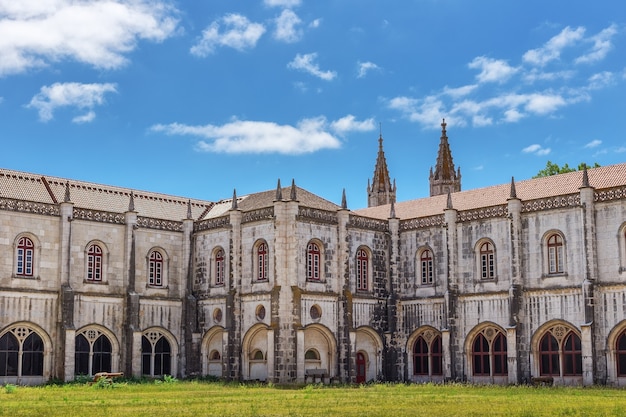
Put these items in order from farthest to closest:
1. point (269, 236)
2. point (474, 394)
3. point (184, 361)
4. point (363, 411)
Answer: point (184, 361), point (269, 236), point (474, 394), point (363, 411)

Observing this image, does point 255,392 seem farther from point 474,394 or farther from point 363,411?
point 363,411

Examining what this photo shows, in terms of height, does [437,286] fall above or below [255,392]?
above

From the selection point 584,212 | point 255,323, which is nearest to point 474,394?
point 584,212

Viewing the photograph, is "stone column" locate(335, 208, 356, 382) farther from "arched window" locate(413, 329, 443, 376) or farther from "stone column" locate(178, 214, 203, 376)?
"stone column" locate(178, 214, 203, 376)

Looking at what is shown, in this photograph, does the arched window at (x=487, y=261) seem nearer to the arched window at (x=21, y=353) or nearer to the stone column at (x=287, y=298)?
the stone column at (x=287, y=298)

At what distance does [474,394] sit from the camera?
3378 cm

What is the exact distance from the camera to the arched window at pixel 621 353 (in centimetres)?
3919

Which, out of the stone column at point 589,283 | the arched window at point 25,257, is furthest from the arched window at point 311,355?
the arched window at point 25,257

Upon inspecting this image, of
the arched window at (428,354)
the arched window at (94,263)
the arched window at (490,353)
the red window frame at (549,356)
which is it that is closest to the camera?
the red window frame at (549,356)

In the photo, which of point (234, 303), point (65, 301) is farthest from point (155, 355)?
point (65, 301)

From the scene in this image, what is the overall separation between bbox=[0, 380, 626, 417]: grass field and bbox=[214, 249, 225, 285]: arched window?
28.3 ft

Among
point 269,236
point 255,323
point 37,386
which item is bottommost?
point 37,386

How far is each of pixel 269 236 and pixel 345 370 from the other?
769 centimetres

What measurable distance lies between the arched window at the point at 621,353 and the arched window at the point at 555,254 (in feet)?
13.3
